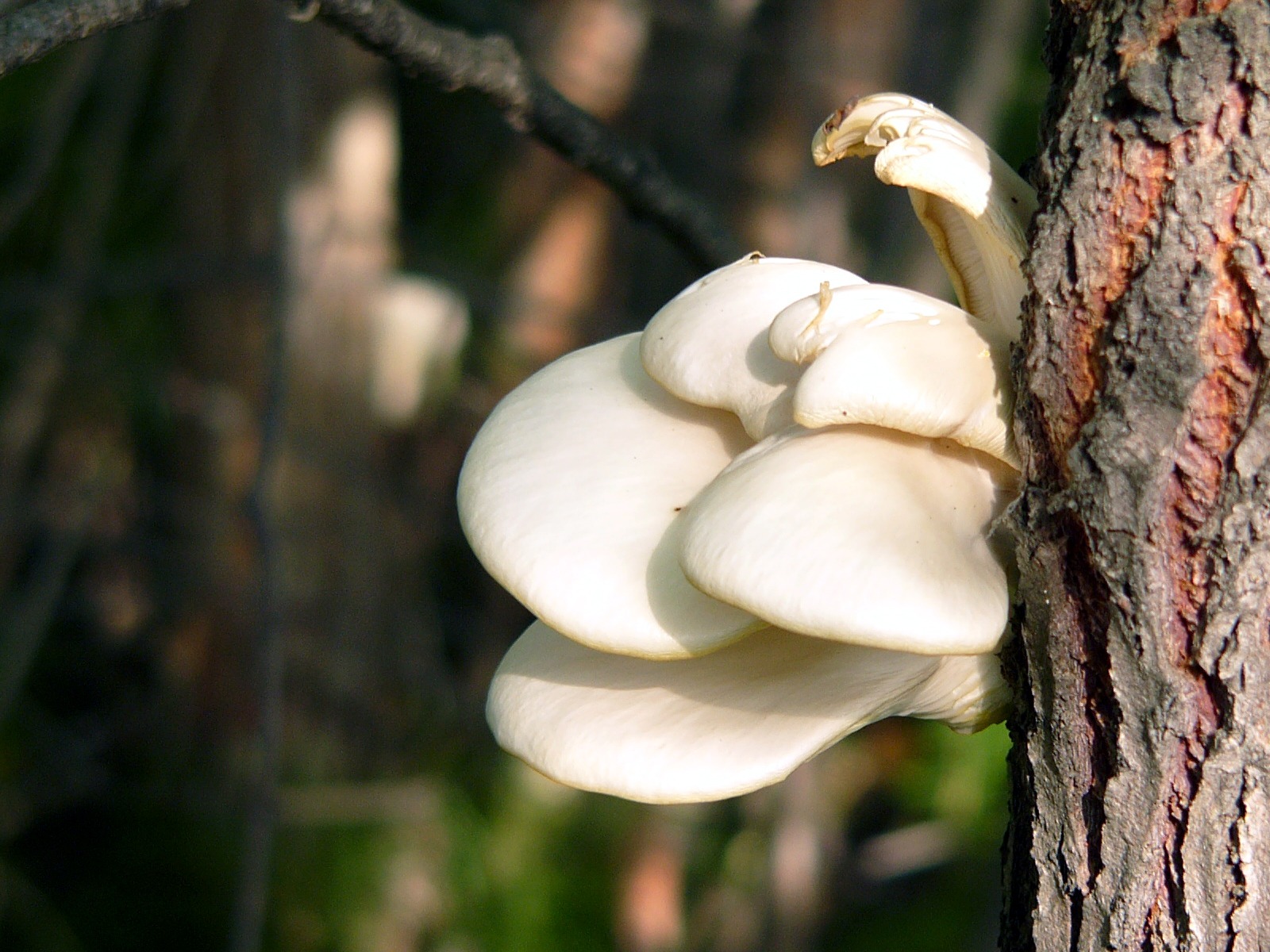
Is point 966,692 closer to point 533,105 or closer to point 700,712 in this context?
point 700,712

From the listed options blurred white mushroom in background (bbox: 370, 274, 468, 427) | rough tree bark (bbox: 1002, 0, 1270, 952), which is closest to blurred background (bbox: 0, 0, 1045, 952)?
blurred white mushroom in background (bbox: 370, 274, 468, 427)

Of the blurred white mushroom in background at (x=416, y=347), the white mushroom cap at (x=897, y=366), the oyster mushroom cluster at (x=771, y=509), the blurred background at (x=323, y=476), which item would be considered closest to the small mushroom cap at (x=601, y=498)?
the oyster mushroom cluster at (x=771, y=509)

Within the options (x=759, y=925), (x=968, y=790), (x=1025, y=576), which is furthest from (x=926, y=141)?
(x=759, y=925)

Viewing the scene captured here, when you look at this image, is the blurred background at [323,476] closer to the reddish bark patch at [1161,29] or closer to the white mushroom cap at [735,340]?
the white mushroom cap at [735,340]

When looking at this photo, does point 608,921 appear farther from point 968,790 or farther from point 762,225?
point 762,225

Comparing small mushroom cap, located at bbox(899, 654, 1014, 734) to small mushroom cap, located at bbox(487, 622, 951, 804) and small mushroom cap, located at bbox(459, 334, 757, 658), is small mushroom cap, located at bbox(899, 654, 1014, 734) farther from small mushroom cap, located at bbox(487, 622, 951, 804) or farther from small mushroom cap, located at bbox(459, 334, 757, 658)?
small mushroom cap, located at bbox(459, 334, 757, 658)
